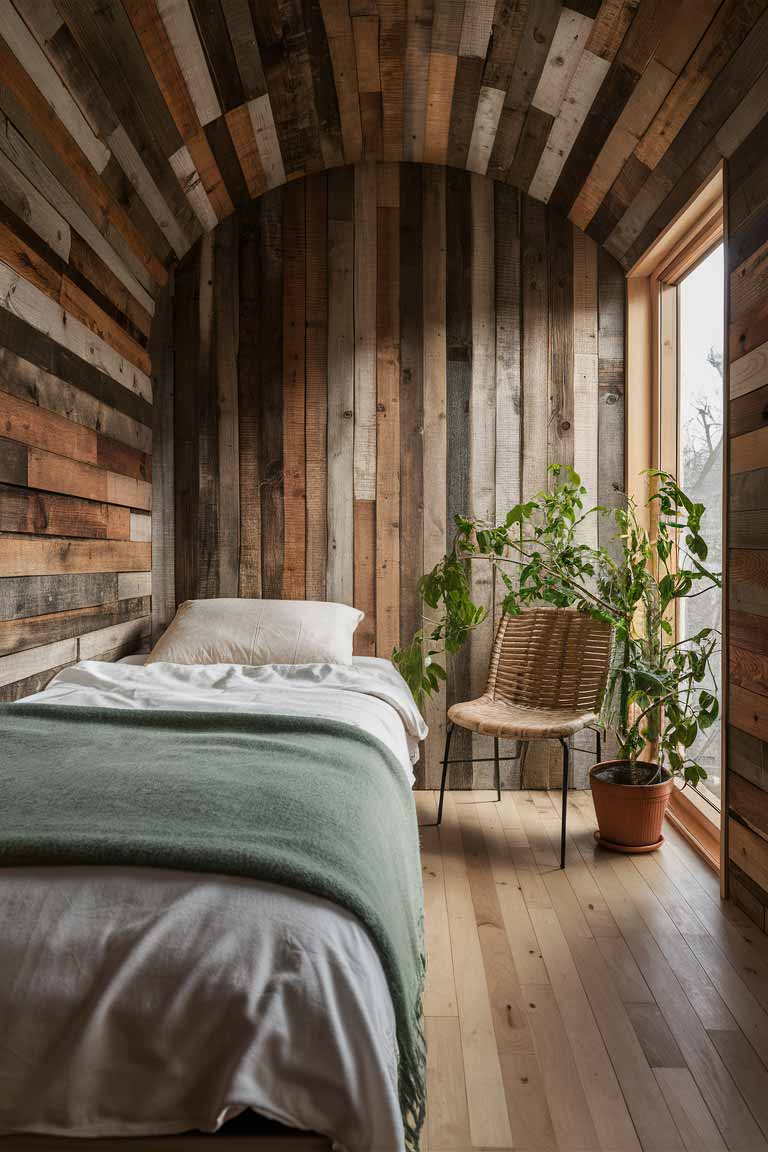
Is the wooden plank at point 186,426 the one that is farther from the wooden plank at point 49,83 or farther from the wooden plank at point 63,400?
the wooden plank at point 49,83

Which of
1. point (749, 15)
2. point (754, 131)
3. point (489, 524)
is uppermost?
point (749, 15)

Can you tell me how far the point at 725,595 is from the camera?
92.6 inches

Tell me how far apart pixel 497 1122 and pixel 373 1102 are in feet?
2.12

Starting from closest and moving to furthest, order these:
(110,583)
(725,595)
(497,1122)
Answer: (497,1122)
(725,595)
(110,583)

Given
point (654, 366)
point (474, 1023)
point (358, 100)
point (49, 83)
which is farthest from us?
point (654, 366)

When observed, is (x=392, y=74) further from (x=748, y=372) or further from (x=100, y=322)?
(x=748, y=372)

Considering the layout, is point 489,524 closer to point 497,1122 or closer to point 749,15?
point 749,15

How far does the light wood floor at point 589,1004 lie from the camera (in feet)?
4.78

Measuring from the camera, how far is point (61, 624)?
2537mm

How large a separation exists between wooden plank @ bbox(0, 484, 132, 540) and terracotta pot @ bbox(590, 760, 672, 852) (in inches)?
76.3

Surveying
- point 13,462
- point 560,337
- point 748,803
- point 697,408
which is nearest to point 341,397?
point 560,337

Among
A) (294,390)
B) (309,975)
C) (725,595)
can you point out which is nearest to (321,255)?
(294,390)

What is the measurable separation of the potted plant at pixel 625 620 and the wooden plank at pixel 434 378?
11 centimetres

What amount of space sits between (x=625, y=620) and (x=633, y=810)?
0.63 meters
